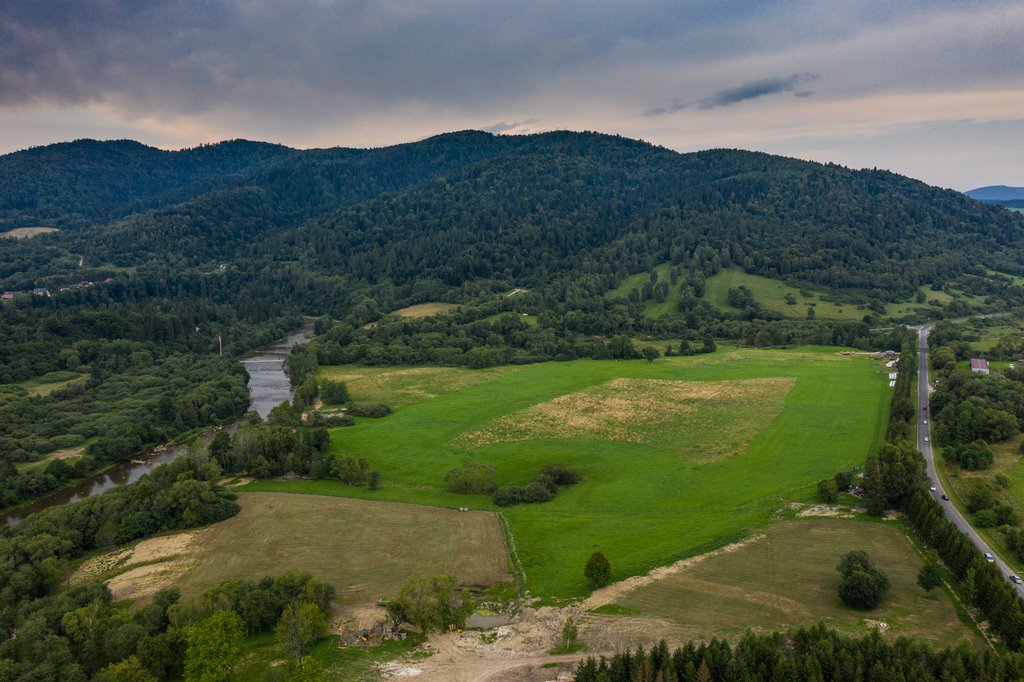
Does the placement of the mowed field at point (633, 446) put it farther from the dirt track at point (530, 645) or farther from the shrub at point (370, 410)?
the dirt track at point (530, 645)

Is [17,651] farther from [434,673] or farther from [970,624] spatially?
[970,624]

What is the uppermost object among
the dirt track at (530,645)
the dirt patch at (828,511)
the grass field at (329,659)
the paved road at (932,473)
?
the paved road at (932,473)

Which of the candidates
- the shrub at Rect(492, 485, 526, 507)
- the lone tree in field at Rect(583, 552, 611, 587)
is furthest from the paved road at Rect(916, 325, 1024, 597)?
the shrub at Rect(492, 485, 526, 507)

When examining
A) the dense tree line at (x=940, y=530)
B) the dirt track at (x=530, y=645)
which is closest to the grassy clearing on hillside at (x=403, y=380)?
the dirt track at (x=530, y=645)

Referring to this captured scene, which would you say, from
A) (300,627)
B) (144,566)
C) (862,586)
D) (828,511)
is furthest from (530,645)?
(144,566)

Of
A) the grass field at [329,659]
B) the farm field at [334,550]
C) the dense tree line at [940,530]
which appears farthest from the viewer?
the farm field at [334,550]
